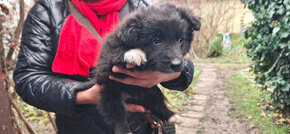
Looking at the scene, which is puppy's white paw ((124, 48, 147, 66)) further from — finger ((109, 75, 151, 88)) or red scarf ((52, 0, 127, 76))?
red scarf ((52, 0, 127, 76))

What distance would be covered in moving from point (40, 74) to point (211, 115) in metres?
4.63

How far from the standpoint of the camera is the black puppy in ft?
5.26

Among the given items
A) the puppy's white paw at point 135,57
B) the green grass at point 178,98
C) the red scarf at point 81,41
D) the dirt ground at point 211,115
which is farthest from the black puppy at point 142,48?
the green grass at point 178,98

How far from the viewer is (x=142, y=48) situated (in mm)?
1641

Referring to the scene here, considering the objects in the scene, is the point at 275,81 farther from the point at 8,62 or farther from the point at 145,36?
the point at 8,62

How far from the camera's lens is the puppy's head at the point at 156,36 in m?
1.60

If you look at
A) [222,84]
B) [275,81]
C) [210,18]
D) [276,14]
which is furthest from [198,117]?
[210,18]

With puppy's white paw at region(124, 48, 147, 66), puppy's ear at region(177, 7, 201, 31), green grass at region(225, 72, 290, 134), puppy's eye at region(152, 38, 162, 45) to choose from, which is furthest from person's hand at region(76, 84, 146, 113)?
green grass at region(225, 72, 290, 134)

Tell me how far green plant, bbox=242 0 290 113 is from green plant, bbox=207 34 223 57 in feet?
31.7

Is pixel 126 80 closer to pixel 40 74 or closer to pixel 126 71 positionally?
pixel 126 71

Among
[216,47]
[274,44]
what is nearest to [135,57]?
[274,44]

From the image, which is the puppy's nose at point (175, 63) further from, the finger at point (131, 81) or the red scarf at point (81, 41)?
the red scarf at point (81, 41)

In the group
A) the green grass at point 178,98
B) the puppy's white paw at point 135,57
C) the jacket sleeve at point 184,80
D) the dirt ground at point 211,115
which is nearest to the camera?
the puppy's white paw at point 135,57

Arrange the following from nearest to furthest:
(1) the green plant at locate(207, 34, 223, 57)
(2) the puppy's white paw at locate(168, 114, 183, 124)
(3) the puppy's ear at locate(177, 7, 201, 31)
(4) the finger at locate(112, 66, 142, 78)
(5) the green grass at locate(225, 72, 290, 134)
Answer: (4) the finger at locate(112, 66, 142, 78), (3) the puppy's ear at locate(177, 7, 201, 31), (2) the puppy's white paw at locate(168, 114, 183, 124), (5) the green grass at locate(225, 72, 290, 134), (1) the green plant at locate(207, 34, 223, 57)
